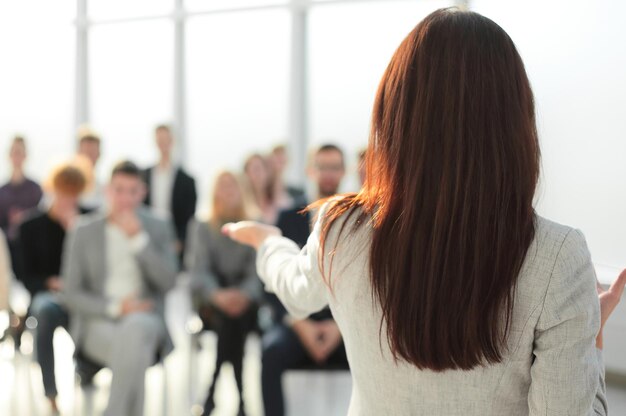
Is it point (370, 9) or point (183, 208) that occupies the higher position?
point (370, 9)

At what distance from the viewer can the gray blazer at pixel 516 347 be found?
96cm

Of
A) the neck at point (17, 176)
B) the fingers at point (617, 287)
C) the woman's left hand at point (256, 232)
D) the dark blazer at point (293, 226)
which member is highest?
the neck at point (17, 176)

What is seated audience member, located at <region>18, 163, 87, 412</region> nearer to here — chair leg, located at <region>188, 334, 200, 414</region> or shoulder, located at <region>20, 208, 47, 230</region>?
shoulder, located at <region>20, 208, 47, 230</region>

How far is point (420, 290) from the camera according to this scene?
1001 mm

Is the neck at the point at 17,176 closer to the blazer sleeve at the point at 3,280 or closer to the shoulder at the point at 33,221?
the shoulder at the point at 33,221

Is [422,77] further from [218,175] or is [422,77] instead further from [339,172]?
[218,175]

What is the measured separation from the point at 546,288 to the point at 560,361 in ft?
0.30

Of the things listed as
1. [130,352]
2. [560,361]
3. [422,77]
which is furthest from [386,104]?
[130,352]

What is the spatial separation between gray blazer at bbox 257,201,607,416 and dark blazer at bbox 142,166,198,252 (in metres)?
5.19

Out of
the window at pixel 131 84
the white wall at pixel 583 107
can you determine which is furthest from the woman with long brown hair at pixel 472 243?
the window at pixel 131 84

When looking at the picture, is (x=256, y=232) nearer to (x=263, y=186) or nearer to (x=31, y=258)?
(x=31, y=258)

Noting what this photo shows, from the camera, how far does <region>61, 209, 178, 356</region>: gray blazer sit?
3.83 metres

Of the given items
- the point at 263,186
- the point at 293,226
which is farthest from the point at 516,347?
the point at 263,186

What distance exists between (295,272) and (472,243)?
0.35m
